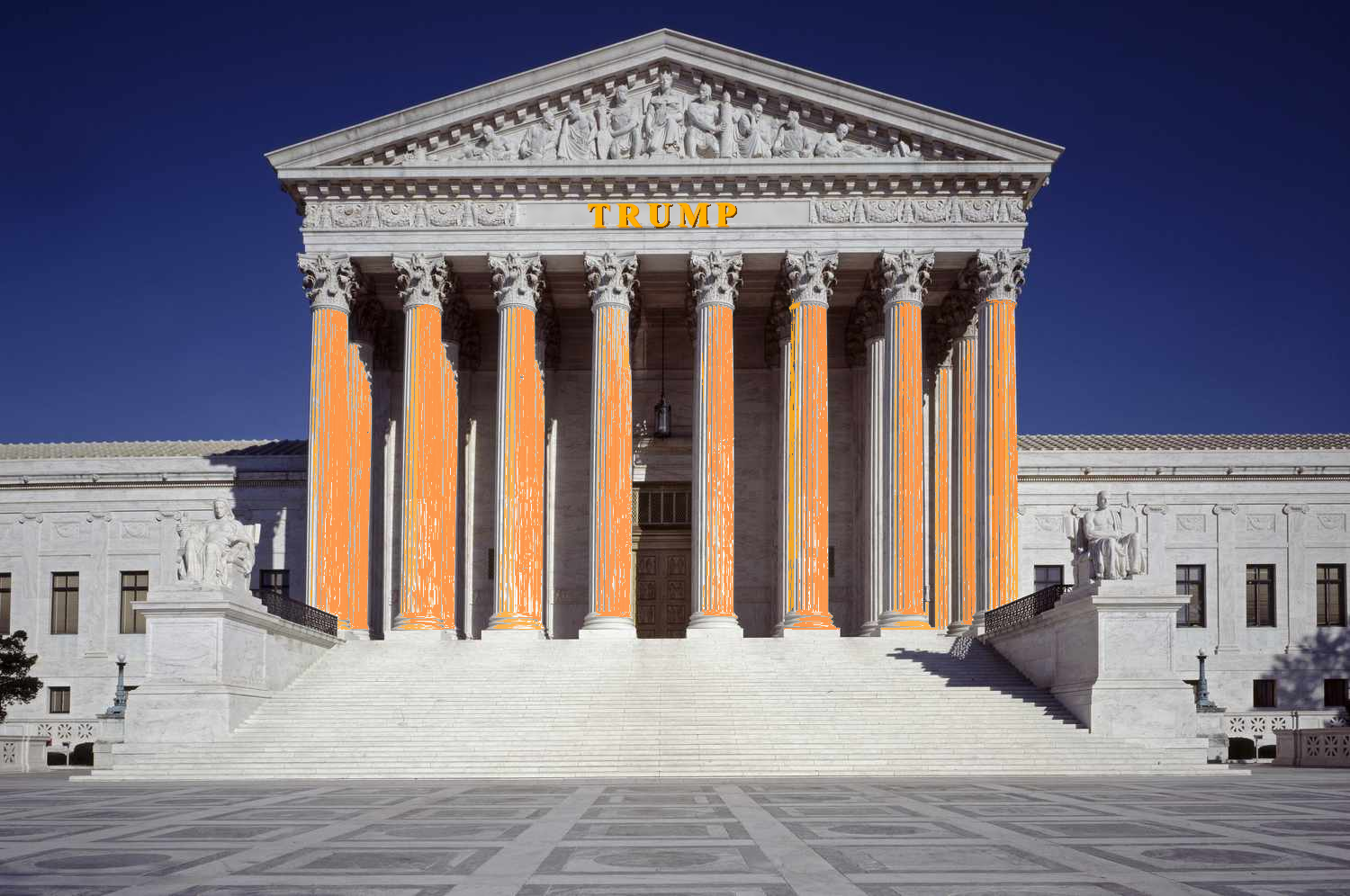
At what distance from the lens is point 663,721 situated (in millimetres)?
30531

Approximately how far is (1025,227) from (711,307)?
32.3ft

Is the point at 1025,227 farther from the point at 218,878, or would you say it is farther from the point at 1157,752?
the point at 218,878

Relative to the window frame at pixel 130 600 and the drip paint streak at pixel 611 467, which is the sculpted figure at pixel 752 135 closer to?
the drip paint streak at pixel 611 467

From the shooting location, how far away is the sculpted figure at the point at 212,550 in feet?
102

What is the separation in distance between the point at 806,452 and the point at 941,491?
5691mm

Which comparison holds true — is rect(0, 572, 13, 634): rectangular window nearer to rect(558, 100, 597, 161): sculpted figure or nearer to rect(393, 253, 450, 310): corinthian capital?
rect(393, 253, 450, 310): corinthian capital

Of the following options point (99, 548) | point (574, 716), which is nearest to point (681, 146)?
point (574, 716)

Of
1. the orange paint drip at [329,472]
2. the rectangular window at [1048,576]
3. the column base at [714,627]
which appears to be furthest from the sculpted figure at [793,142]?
the rectangular window at [1048,576]

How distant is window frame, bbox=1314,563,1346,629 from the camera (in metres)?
47.7

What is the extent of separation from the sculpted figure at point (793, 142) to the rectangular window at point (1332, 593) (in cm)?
2468

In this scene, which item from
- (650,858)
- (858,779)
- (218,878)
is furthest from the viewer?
(858,779)

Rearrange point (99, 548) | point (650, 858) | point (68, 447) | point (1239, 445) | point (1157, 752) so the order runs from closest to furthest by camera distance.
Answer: point (650, 858) → point (1157, 752) → point (99, 548) → point (1239, 445) → point (68, 447)

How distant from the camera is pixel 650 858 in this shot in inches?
491

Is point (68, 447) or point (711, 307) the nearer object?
point (711, 307)
